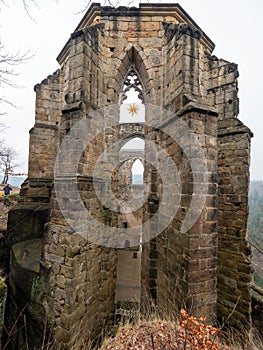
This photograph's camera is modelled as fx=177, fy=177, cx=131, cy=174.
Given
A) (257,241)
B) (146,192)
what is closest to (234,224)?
(146,192)

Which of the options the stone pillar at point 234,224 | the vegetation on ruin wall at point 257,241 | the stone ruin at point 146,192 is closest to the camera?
the stone ruin at point 146,192

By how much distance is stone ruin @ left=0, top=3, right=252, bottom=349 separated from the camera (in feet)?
10.9

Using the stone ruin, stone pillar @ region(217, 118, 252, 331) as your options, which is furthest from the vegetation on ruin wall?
the stone ruin

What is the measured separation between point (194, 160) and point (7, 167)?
21164 millimetres

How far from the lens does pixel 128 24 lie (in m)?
4.83

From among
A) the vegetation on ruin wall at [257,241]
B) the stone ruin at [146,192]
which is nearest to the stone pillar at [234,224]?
the stone ruin at [146,192]

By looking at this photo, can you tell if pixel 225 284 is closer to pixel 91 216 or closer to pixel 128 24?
pixel 91 216

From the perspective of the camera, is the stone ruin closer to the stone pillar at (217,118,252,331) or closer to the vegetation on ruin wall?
the stone pillar at (217,118,252,331)

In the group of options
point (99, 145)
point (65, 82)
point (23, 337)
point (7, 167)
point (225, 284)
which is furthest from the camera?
point (7, 167)

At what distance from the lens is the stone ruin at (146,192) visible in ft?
10.9

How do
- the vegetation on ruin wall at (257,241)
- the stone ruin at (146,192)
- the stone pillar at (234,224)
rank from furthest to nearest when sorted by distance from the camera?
the stone pillar at (234,224) < the vegetation on ruin wall at (257,241) < the stone ruin at (146,192)

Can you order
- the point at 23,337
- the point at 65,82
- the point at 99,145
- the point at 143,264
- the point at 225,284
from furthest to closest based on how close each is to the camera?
1. the point at 65,82
2. the point at 143,264
3. the point at 225,284
4. the point at 99,145
5. the point at 23,337

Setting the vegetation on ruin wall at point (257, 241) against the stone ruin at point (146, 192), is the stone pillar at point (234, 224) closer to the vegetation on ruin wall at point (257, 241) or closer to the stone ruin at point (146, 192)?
the stone ruin at point (146, 192)

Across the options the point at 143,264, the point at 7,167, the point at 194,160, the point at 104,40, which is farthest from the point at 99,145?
the point at 7,167
